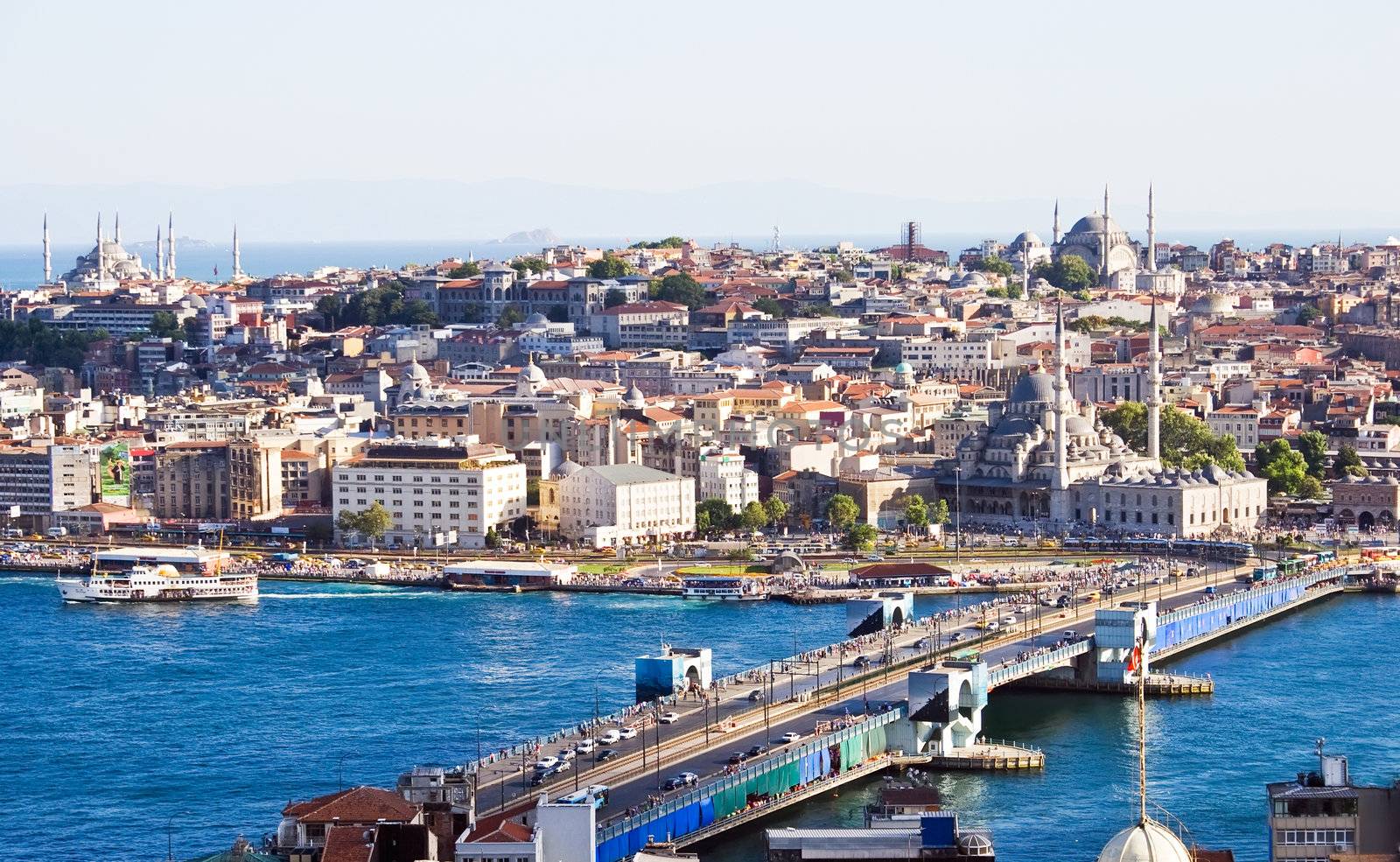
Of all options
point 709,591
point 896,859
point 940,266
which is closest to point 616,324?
point 940,266

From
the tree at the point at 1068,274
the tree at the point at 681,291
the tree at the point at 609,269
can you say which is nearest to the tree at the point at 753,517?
the tree at the point at 681,291

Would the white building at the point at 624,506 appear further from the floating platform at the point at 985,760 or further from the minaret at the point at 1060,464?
the floating platform at the point at 985,760

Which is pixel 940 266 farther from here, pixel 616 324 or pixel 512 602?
pixel 512 602

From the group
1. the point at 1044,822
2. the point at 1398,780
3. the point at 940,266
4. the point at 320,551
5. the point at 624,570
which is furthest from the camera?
the point at 940,266

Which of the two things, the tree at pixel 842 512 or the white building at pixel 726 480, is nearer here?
the tree at pixel 842 512

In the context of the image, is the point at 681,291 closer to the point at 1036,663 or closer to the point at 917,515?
the point at 917,515

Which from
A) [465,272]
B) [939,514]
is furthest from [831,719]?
[465,272]
